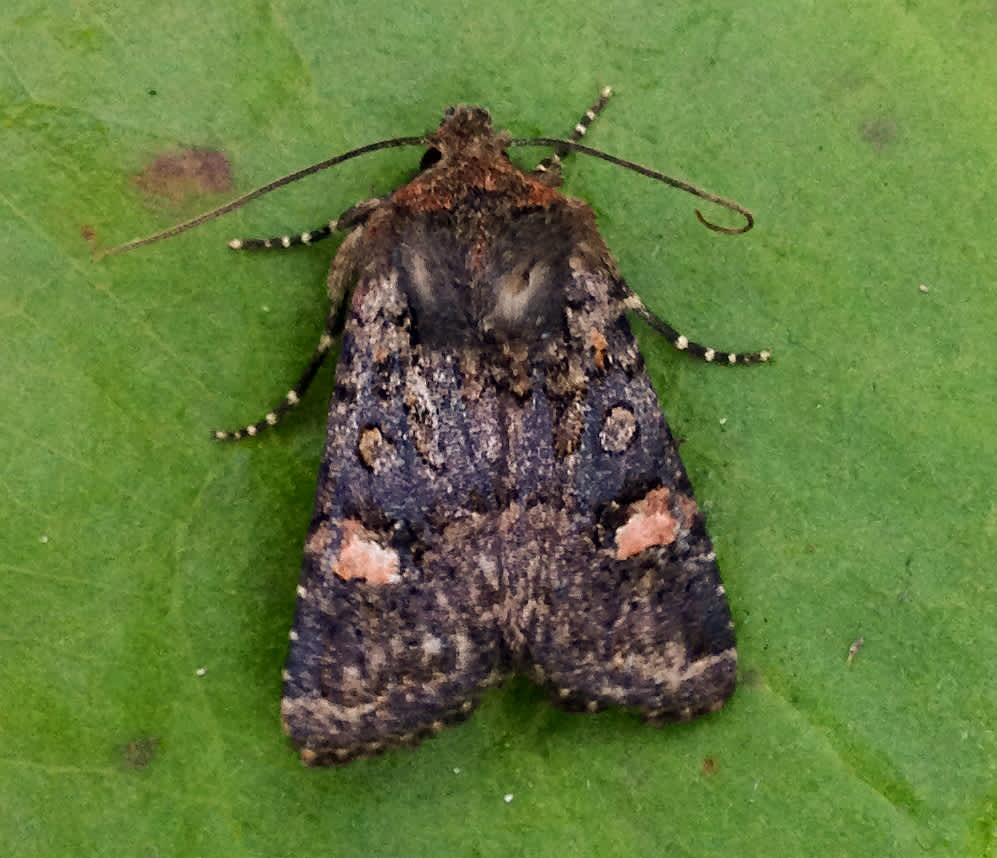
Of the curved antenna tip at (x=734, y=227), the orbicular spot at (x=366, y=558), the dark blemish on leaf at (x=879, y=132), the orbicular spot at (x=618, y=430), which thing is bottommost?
the orbicular spot at (x=366, y=558)

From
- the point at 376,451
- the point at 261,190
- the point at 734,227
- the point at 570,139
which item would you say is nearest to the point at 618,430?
the point at 376,451

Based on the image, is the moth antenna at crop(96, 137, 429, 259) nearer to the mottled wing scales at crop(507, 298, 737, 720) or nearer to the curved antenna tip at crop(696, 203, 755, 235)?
the mottled wing scales at crop(507, 298, 737, 720)

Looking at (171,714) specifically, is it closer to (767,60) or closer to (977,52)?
(767,60)

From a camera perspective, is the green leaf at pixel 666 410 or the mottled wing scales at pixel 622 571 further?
the green leaf at pixel 666 410

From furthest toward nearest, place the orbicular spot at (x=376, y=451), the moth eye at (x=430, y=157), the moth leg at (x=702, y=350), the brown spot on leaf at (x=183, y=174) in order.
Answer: the moth leg at (x=702, y=350) → the brown spot on leaf at (x=183, y=174) → the moth eye at (x=430, y=157) → the orbicular spot at (x=376, y=451)

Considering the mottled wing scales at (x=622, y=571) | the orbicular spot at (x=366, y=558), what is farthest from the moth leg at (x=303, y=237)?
the orbicular spot at (x=366, y=558)

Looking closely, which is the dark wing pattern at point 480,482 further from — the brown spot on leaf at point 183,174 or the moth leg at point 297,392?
the brown spot on leaf at point 183,174

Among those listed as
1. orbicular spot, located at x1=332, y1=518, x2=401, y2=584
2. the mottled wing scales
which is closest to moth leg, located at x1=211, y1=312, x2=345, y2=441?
orbicular spot, located at x1=332, y1=518, x2=401, y2=584

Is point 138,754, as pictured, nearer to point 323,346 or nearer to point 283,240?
point 323,346
